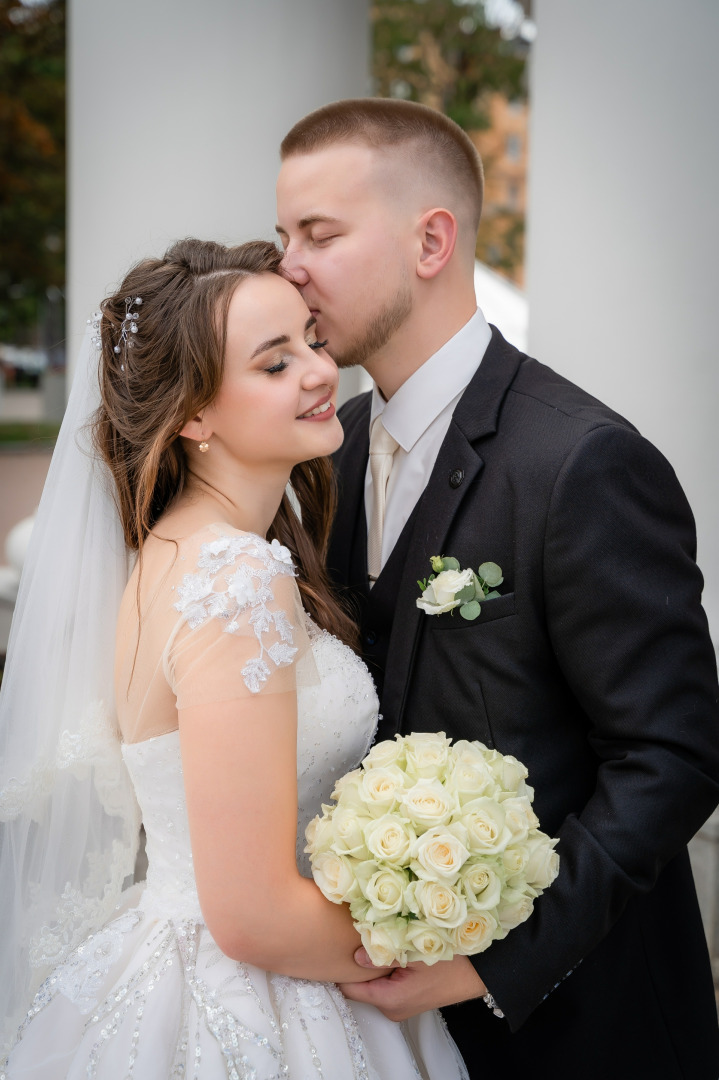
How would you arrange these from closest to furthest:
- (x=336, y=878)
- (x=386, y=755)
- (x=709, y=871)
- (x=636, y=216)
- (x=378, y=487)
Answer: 1. (x=336, y=878)
2. (x=386, y=755)
3. (x=378, y=487)
4. (x=636, y=216)
5. (x=709, y=871)

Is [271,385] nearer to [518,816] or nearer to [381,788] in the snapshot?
[381,788]

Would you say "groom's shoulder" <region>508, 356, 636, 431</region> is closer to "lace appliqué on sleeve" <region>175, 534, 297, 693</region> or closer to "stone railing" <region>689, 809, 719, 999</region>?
"lace appliqué on sleeve" <region>175, 534, 297, 693</region>

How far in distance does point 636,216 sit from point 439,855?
8.28ft

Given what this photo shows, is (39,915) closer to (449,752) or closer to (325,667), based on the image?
(325,667)

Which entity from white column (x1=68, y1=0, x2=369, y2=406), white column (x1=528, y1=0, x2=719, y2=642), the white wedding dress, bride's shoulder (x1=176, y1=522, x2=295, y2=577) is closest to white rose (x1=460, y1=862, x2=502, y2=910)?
the white wedding dress

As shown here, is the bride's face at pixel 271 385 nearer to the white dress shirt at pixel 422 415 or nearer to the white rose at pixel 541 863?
the white dress shirt at pixel 422 415

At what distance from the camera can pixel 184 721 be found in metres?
1.83

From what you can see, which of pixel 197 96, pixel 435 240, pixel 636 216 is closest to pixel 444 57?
pixel 197 96

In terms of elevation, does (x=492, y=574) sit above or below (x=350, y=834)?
above

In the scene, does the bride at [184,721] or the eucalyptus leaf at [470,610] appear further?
the eucalyptus leaf at [470,610]

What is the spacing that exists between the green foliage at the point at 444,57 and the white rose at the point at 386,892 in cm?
1414

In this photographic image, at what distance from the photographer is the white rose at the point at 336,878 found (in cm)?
176

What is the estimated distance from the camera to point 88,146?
15.0 ft

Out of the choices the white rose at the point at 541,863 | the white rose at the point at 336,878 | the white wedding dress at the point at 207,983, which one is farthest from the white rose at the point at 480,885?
the white wedding dress at the point at 207,983
